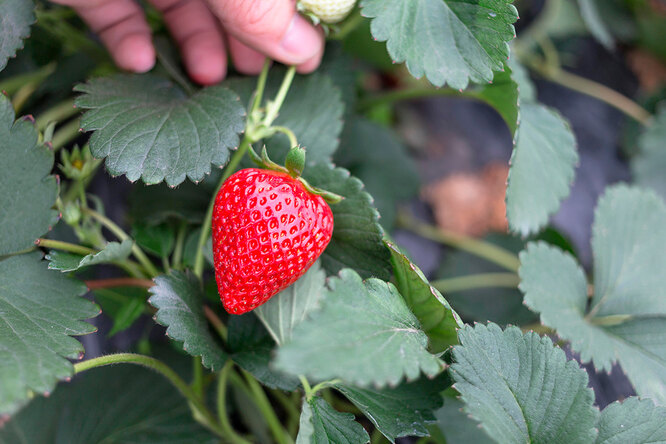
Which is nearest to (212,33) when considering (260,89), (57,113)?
(260,89)

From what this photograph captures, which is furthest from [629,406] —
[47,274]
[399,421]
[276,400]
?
[47,274]

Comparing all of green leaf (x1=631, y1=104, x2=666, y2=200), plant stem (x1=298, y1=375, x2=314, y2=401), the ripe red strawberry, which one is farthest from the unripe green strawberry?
green leaf (x1=631, y1=104, x2=666, y2=200)

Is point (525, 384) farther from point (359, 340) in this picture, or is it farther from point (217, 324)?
point (217, 324)

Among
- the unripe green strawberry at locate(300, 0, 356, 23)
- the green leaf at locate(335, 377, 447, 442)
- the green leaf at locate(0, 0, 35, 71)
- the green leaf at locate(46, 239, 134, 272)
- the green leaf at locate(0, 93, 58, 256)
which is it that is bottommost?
the green leaf at locate(335, 377, 447, 442)

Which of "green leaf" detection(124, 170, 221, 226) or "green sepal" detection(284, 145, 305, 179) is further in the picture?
"green leaf" detection(124, 170, 221, 226)

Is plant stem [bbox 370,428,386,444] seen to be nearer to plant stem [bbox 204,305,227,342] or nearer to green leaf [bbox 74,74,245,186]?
plant stem [bbox 204,305,227,342]

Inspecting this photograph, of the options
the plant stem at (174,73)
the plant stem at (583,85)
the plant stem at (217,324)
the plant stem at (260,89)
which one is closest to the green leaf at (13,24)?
the plant stem at (174,73)
